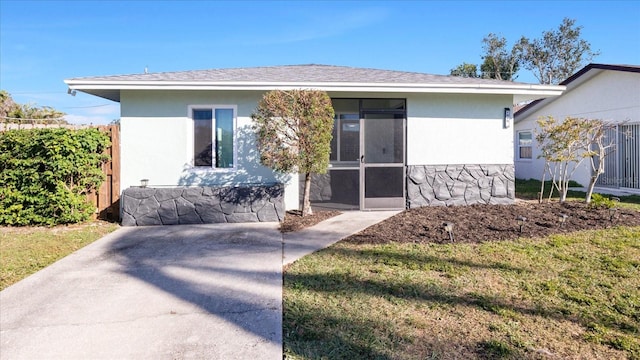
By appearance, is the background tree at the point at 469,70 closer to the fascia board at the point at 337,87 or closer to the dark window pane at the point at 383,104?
the fascia board at the point at 337,87

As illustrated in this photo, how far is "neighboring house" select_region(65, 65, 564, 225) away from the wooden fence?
17cm

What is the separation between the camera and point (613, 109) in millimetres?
12016

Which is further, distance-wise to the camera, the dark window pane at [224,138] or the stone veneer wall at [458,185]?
the stone veneer wall at [458,185]

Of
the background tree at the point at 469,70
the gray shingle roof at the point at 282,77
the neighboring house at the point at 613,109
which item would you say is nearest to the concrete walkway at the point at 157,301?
the gray shingle roof at the point at 282,77

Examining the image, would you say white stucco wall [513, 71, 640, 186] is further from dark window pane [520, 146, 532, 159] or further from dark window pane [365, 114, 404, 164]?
dark window pane [365, 114, 404, 164]

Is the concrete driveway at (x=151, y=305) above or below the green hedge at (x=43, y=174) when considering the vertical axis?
below

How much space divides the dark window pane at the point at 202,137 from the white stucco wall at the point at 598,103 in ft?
37.3

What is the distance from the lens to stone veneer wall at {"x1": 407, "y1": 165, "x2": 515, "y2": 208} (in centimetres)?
876

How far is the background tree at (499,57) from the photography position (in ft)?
106

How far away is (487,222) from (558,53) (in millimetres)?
31203

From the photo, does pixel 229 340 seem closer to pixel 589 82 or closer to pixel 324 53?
pixel 589 82

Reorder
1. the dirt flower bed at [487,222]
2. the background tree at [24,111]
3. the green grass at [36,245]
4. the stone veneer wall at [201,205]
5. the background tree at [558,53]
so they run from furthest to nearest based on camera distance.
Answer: the background tree at [558,53]
the background tree at [24,111]
the stone veneer wall at [201,205]
the dirt flower bed at [487,222]
the green grass at [36,245]

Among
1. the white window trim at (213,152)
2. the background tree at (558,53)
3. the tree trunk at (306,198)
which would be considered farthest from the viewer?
the background tree at (558,53)

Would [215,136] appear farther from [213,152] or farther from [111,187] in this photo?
[111,187]
